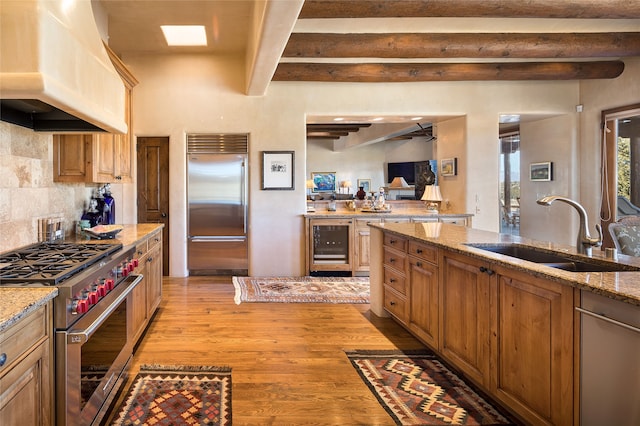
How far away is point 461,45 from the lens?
4320 millimetres

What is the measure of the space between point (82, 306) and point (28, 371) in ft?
1.20

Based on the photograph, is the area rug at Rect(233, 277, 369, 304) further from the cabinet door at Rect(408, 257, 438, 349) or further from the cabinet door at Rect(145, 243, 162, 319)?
the cabinet door at Rect(408, 257, 438, 349)

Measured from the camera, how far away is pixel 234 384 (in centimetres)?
242

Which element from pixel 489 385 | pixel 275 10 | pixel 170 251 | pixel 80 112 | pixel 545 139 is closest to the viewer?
pixel 80 112

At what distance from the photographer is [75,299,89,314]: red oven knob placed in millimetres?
1627

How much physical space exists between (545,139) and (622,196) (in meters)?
1.34

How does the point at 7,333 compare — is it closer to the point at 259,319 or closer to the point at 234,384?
the point at 234,384

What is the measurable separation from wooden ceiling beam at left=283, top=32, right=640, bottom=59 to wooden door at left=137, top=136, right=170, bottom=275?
2382mm

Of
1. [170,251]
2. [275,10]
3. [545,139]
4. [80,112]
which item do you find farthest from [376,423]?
[545,139]

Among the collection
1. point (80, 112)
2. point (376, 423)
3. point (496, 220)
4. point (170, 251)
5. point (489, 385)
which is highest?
point (80, 112)

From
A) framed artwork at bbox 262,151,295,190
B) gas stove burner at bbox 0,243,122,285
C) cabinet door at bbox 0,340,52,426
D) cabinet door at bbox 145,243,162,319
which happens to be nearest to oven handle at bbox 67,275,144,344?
cabinet door at bbox 0,340,52,426

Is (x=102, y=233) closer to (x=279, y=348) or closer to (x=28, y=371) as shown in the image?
(x=279, y=348)

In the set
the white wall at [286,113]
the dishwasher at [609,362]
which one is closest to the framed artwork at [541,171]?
the white wall at [286,113]

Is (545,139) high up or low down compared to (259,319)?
up
